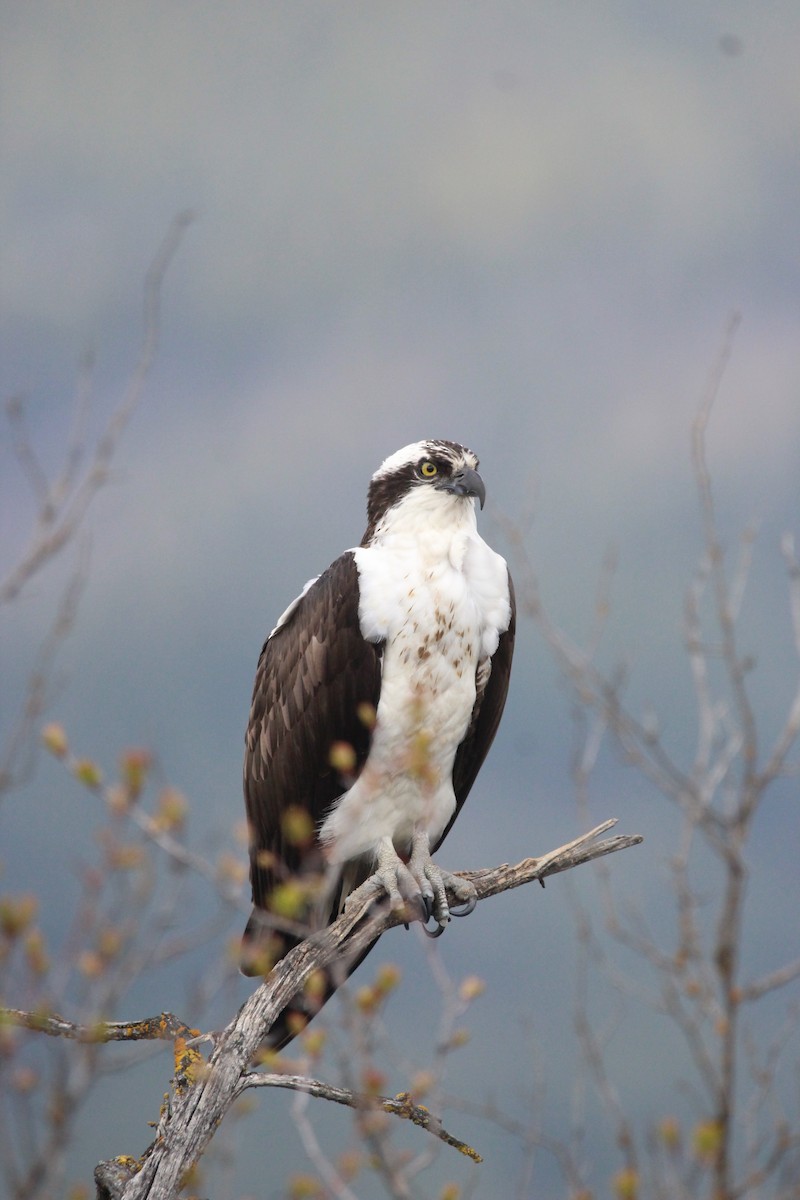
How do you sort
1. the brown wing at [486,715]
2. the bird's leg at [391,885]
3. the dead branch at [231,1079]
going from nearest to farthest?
the dead branch at [231,1079], the bird's leg at [391,885], the brown wing at [486,715]

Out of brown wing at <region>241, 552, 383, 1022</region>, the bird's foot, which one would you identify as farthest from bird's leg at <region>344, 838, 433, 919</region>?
brown wing at <region>241, 552, 383, 1022</region>

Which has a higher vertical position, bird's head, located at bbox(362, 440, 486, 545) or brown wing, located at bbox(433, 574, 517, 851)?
bird's head, located at bbox(362, 440, 486, 545)

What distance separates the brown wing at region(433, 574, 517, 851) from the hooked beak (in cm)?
52

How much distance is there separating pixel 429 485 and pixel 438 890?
1936 mm

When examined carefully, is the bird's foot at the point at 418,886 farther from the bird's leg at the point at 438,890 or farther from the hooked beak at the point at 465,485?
the hooked beak at the point at 465,485

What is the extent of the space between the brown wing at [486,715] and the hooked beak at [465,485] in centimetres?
52

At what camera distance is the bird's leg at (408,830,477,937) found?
A: 5840 mm

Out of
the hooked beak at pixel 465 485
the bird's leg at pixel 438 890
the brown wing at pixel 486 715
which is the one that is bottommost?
the bird's leg at pixel 438 890

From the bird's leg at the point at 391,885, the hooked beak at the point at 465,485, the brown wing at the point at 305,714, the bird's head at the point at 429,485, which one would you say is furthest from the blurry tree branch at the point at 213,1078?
the hooked beak at the point at 465,485

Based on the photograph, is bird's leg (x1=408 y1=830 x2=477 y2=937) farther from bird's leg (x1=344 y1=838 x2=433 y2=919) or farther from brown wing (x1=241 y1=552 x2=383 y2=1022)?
brown wing (x1=241 y1=552 x2=383 y2=1022)

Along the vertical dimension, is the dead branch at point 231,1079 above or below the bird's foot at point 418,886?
below

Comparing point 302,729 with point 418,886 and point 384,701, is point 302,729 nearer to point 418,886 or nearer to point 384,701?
point 384,701

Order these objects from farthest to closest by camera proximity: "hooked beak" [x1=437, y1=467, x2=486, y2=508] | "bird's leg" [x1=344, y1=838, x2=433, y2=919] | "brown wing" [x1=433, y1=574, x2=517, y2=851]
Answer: "brown wing" [x1=433, y1=574, x2=517, y2=851]
"hooked beak" [x1=437, y1=467, x2=486, y2=508]
"bird's leg" [x1=344, y1=838, x2=433, y2=919]

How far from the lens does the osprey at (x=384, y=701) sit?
5.72 metres
